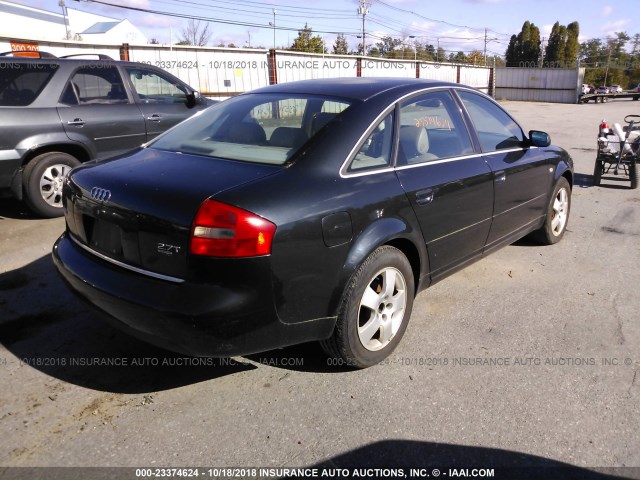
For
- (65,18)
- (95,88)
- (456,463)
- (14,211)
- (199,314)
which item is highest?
(65,18)

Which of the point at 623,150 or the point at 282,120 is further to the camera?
the point at 623,150

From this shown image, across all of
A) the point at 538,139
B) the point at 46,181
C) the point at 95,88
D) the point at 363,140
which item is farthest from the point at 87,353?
the point at 95,88

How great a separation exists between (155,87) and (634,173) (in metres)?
7.32

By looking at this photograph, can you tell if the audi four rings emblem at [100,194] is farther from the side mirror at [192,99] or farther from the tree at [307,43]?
the tree at [307,43]

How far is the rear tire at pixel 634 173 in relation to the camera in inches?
324

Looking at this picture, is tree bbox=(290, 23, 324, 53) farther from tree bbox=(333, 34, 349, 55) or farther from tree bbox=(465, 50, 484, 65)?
tree bbox=(465, 50, 484, 65)

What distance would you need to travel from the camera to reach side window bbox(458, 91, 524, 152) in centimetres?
413

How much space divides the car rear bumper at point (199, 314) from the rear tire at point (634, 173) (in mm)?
7517

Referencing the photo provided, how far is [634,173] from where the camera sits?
8.25m

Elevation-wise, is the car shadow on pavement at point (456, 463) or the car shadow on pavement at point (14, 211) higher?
the car shadow on pavement at point (14, 211)

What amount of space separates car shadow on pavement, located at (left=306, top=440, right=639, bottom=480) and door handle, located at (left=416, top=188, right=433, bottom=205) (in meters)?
1.43

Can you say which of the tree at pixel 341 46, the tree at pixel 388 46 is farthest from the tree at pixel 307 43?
the tree at pixel 388 46

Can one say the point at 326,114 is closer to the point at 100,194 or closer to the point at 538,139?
the point at 100,194

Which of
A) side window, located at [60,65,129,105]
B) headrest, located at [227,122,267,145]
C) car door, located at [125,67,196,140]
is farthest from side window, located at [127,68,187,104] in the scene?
headrest, located at [227,122,267,145]
